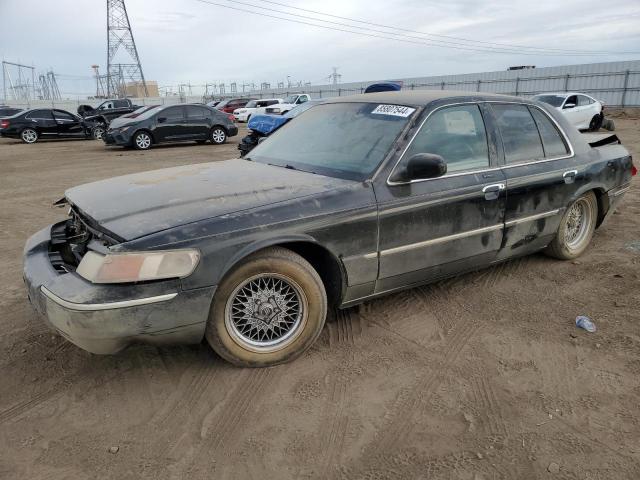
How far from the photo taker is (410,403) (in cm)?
263

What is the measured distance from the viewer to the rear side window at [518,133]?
3.89 meters

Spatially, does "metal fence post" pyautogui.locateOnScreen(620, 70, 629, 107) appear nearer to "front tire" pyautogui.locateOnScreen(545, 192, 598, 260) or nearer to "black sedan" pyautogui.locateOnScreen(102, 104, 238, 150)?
"black sedan" pyautogui.locateOnScreen(102, 104, 238, 150)

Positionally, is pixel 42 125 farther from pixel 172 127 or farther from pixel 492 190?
pixel 492 190

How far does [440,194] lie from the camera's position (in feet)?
11.0

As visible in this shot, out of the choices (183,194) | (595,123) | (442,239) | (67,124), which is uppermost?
(183,194)

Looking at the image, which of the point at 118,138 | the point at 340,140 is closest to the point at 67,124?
the point at 118,138

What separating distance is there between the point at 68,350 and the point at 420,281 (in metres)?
2.38

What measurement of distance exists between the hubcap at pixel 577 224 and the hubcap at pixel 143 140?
45.6 ft

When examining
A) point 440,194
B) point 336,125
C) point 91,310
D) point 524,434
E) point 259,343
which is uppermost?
point 336,125

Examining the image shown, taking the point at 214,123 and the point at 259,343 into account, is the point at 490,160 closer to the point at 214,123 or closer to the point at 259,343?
the point at 259,343

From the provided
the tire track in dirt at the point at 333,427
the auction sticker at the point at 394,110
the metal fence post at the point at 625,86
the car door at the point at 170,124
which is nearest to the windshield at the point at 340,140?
the auction sticker at the point at 394,110

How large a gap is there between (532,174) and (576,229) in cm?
126

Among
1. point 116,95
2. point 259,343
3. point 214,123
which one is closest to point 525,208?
point 259,343

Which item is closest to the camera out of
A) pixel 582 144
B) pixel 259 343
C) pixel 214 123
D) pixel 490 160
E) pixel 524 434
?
pixel 524 434
